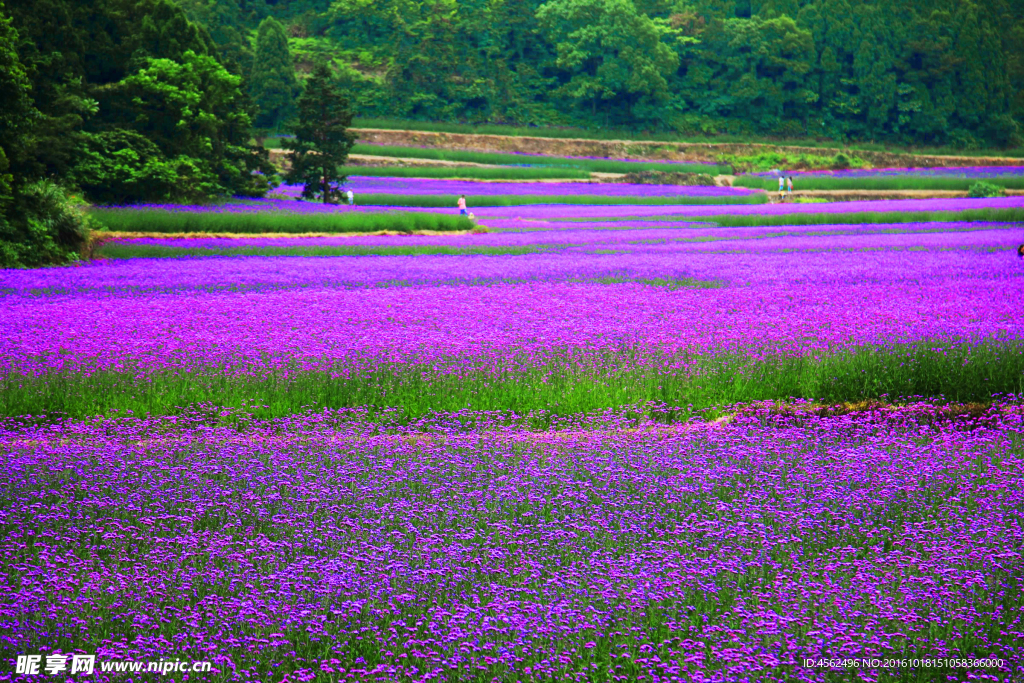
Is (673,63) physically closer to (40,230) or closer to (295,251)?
(295,251)

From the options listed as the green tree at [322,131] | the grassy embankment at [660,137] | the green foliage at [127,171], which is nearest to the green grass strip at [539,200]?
the green tree at [322,131]

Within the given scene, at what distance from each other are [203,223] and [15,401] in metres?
17.9

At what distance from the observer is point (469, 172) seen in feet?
159

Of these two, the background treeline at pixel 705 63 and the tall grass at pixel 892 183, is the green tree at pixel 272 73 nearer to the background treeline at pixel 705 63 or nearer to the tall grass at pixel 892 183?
the background treeline at pixel 705 63

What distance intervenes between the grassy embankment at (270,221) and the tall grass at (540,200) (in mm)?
7646

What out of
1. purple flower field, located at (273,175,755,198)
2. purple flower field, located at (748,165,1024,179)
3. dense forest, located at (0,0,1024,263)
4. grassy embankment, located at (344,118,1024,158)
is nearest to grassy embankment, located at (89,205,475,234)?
purple flower field, located at (273,175,755,198)

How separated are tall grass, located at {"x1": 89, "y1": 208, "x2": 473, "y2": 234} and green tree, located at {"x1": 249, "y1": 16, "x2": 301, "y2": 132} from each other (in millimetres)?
25505

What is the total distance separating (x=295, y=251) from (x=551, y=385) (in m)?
14.9

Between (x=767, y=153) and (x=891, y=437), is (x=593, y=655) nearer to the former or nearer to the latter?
(x=891, y=437)

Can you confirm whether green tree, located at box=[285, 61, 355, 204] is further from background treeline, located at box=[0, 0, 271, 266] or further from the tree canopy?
the tree canopy

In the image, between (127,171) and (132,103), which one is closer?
(127,171)

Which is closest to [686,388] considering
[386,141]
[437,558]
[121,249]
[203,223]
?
[437,558]

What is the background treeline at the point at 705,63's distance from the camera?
216 ft

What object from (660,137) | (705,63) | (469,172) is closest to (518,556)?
(469,172)
